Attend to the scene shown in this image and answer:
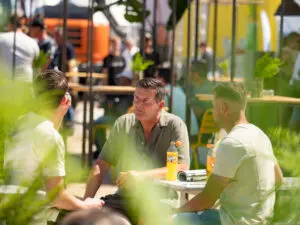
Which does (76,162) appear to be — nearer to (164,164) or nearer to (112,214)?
(112,214)

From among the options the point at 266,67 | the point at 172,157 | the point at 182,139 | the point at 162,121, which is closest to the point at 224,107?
→ the point at 172,157

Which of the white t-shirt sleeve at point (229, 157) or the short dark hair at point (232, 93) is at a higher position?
the short dark hair at point (232, 93)

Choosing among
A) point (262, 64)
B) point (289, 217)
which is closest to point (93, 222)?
point (289, 217)

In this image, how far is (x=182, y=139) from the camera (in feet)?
15.4

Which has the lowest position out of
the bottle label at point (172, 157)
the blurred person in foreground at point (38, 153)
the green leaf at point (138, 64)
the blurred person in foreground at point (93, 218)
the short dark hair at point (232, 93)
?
the bottle label at point (172, 157)

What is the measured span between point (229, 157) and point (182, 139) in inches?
41.9

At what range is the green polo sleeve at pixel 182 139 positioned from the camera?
182 inches

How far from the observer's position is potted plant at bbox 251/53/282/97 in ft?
22.5

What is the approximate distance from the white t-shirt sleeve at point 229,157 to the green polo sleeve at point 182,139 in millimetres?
959

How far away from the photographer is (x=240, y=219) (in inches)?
139

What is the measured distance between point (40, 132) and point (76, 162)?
0.50 ft

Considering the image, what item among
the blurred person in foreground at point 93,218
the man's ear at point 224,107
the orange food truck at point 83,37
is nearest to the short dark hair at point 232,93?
the man's ear at point 224,107

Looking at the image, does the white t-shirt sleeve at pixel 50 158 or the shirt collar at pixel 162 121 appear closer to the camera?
the white t-shirt sleeve at pixel 50 158

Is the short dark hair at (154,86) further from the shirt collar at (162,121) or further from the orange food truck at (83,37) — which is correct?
the orange food truck at (83,37)
